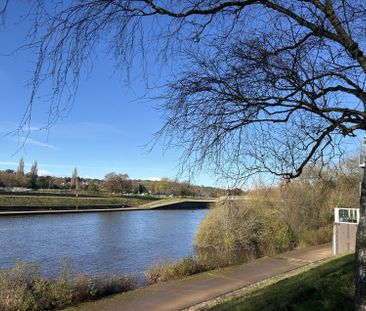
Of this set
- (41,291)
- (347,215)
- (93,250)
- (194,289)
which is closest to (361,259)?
(41,291)

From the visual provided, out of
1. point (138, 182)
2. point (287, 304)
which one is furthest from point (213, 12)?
point (138, 182)

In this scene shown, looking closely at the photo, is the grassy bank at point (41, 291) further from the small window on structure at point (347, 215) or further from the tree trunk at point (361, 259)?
the small window on structure at point (347, 215)

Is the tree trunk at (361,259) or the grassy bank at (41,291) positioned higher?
the tree trunk at (361,259)

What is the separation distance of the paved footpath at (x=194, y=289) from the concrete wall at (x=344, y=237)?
152cm

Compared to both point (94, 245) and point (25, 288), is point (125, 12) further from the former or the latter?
point (94, 245)

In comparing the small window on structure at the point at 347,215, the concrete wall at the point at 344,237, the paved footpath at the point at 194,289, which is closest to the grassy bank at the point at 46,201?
→ the paved footpath at the point at 194,289

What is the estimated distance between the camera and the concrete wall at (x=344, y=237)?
20156 mm

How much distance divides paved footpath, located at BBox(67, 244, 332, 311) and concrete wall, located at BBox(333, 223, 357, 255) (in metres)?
1.52

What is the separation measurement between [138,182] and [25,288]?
575 ft

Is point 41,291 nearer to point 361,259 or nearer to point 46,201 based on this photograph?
point 361,259

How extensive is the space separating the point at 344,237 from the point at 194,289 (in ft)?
31.7

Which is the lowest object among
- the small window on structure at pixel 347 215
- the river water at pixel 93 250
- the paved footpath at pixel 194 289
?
the river water at pixel 93 250

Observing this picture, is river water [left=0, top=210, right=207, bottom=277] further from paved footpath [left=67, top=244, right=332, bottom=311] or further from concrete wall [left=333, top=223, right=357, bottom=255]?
concrete wall [left=333, top=223, right=357, bottom=255]

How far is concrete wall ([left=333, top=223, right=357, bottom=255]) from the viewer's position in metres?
20.2
